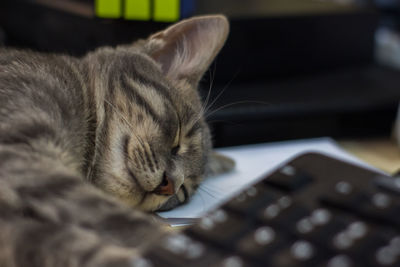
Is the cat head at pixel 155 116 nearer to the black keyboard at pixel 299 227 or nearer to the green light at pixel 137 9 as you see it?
the green light at pixel 137 9

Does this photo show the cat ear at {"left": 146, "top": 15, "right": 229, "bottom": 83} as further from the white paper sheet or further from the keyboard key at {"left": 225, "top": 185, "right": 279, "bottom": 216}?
the keyboard key at {"left": 225, "top": 185, "right": 279, "bottom": 216}

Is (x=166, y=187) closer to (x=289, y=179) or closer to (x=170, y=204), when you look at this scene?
(x=170, y=204)

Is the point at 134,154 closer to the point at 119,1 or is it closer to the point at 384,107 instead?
the point at 119,1

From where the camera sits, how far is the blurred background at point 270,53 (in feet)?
4.18

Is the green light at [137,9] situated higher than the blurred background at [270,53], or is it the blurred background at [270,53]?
the green light at [137,9]

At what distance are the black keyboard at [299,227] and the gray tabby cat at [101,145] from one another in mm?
62

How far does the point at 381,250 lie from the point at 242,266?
0.48 ft

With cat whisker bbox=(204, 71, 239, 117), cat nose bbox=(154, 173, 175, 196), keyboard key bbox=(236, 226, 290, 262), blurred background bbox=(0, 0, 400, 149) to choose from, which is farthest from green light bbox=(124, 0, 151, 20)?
keyboard key bbox=(236, 226, 290, 262)

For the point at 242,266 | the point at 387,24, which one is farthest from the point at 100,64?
the point at 387,24

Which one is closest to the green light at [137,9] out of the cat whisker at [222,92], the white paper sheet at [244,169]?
the cat whisker at [222,92]

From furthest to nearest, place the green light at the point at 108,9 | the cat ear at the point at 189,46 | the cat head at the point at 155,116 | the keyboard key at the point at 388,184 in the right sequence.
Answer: the green light at the point at 108,9 → the cat ear at the point at 189,46 → the cat head at the point at 155,116 → the keyboard key at the point at 388,184

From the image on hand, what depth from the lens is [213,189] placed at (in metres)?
1.08

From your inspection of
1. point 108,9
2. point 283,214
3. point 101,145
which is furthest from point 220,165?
point 283,214

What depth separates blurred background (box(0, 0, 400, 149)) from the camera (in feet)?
4.18
